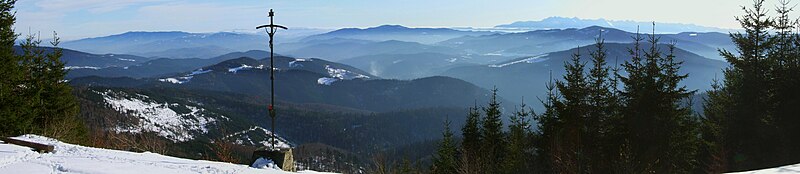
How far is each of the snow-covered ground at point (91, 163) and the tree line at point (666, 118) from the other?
10.5m

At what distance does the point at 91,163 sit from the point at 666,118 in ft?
62.8

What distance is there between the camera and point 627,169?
47.5 feet

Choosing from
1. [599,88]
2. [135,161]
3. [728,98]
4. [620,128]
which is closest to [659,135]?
[620,128]

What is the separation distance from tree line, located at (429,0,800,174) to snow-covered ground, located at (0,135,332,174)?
10540 millimetres

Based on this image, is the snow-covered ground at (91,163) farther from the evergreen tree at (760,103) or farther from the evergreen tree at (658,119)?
the evergreen tree at (760,103)

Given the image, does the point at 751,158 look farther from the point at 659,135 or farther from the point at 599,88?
the point at 599,88

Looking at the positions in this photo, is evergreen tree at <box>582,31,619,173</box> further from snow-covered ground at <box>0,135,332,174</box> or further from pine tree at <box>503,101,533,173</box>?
snow-covered ground at <box>0,135,332,174</box>

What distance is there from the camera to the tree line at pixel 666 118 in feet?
65.1

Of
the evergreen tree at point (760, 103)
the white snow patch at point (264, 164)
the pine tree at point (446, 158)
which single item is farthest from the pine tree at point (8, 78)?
the evergreen tree at point (760, 103)

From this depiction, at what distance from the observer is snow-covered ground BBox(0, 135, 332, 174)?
9.31 m

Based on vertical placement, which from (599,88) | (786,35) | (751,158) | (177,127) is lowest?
(177,127)

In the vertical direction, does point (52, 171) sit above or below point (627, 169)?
above

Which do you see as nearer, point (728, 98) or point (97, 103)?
point (728, 98)

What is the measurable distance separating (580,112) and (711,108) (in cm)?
1117
